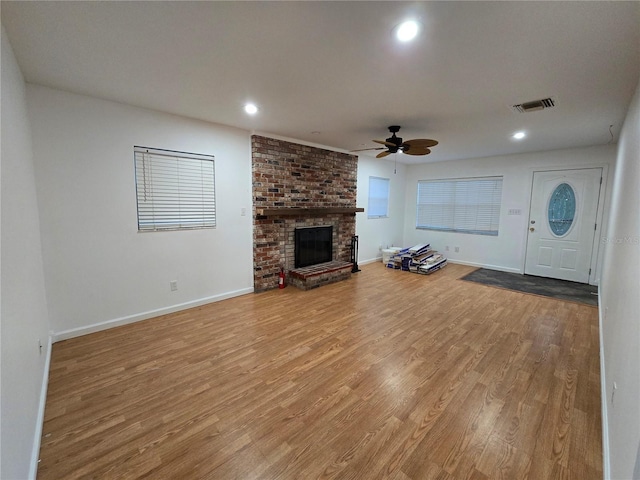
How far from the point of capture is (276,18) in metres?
1.57

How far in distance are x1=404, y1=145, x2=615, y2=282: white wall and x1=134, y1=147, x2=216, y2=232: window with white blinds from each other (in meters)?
5.22

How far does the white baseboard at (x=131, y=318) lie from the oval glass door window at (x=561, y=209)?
575 centimetres

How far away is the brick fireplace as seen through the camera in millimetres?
4160

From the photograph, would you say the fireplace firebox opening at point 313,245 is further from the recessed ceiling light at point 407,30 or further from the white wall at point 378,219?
the recessed ceiling light at point 407,30

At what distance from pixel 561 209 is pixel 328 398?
5525mm

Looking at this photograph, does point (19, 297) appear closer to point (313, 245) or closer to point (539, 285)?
point (313, 245)

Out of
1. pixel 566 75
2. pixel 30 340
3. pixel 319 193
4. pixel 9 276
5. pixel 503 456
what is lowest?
pixel 503 456

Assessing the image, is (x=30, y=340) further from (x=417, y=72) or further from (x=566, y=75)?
(x=566, y=75)

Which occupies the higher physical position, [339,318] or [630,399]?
[630,399]

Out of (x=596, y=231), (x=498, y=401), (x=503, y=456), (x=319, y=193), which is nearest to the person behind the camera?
(x=503, y=456)

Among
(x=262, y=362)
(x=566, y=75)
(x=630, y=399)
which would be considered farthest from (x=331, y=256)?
(x=630, y=399)

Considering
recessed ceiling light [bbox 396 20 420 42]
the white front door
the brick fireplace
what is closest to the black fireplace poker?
the brick fireplace

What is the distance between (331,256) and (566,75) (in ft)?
13.0

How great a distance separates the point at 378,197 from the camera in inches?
255
